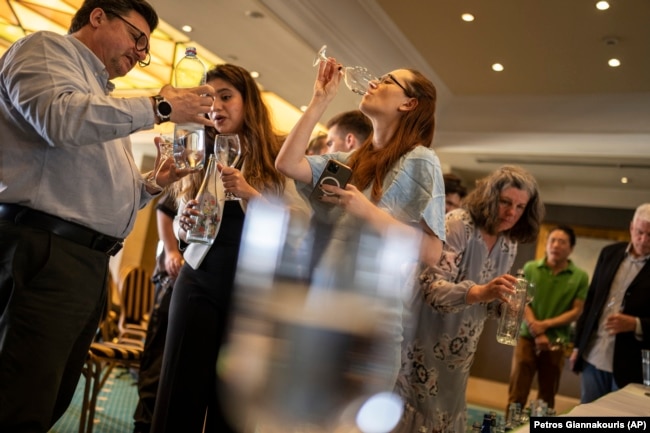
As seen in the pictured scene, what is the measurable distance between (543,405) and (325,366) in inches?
45.9

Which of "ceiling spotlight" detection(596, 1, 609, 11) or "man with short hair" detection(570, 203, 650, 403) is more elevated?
"ceiling spotlight" detection(596, 1, 609, 11)

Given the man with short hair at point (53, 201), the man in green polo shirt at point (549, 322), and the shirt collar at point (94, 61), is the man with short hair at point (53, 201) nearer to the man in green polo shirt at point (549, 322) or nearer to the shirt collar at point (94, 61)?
the shirt collar at point (94, 61)

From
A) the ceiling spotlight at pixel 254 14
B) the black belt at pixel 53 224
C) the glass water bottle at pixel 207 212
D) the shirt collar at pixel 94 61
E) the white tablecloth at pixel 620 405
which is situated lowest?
the white tablecloth at pixel 620 405

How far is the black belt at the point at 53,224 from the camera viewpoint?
1442 millimetres

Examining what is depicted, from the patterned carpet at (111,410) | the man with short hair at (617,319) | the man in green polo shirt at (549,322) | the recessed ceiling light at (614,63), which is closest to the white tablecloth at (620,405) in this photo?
the man with short hair at (617,319)

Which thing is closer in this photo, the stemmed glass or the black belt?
the black belt

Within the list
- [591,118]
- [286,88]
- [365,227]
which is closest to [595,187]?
[591,118]

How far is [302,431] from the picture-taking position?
3.67ft

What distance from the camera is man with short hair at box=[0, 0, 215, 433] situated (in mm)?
1409

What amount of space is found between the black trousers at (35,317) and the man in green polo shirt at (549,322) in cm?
381

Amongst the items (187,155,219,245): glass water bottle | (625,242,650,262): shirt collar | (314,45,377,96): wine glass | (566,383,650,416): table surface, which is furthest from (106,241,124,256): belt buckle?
(625,242,650,262): shirt collar

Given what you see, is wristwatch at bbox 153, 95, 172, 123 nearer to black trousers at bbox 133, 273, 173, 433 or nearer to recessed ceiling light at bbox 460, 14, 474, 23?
black trousers at bbox 133, 273, 173, 433

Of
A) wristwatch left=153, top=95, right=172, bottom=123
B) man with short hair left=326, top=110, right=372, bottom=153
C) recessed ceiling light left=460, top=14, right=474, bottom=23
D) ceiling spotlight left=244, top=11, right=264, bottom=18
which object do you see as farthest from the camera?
recessed ceiling light left=460, top=14, right=474, bottom=23

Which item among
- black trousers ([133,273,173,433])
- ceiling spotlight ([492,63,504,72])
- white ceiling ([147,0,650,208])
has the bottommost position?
black trousers ([133,273,173,433])
